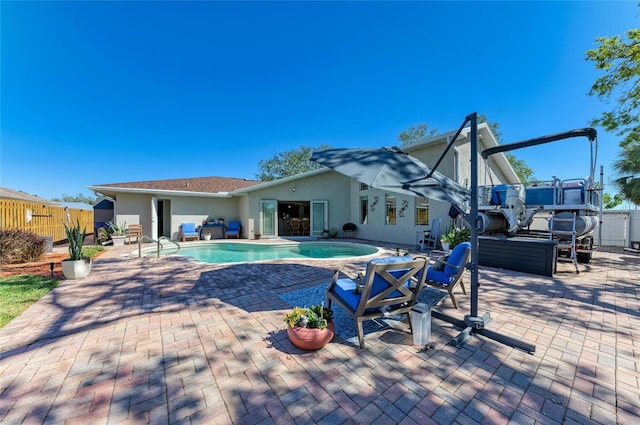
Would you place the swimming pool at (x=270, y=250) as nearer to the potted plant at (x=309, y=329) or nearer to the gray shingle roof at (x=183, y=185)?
the gray shingle roof at (x=183, y=185)

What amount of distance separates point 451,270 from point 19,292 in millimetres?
8381

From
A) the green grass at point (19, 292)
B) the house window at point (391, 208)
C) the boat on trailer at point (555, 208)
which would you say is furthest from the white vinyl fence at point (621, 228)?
the green grass at point (19, 292)

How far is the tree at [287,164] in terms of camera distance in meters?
34.7

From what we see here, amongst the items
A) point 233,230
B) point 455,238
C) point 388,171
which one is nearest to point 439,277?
point 388,171

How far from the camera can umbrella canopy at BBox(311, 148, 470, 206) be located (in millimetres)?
4008

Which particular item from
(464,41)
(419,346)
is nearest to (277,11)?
(464,41)

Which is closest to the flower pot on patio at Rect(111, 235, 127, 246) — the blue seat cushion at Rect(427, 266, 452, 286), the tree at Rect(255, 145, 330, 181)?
the blue seat cushion at Rect(427, 266, 452, 286)

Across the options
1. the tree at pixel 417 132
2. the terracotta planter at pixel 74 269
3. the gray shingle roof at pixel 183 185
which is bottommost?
the terracotta planter at pixel 74 269

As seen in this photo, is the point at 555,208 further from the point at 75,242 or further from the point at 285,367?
the point at 75,242

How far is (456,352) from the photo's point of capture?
2.93 metres

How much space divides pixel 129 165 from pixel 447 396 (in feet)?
110

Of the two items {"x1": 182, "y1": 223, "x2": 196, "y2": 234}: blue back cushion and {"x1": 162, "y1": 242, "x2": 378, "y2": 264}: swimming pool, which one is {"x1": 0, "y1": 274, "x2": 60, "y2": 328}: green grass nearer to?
{"x1": 162, "y1": 242, "x2": 378, "y2": 264}: swimming pool

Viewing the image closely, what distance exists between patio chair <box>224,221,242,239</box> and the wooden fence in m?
7.25

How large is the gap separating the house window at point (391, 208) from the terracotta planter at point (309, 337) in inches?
447
